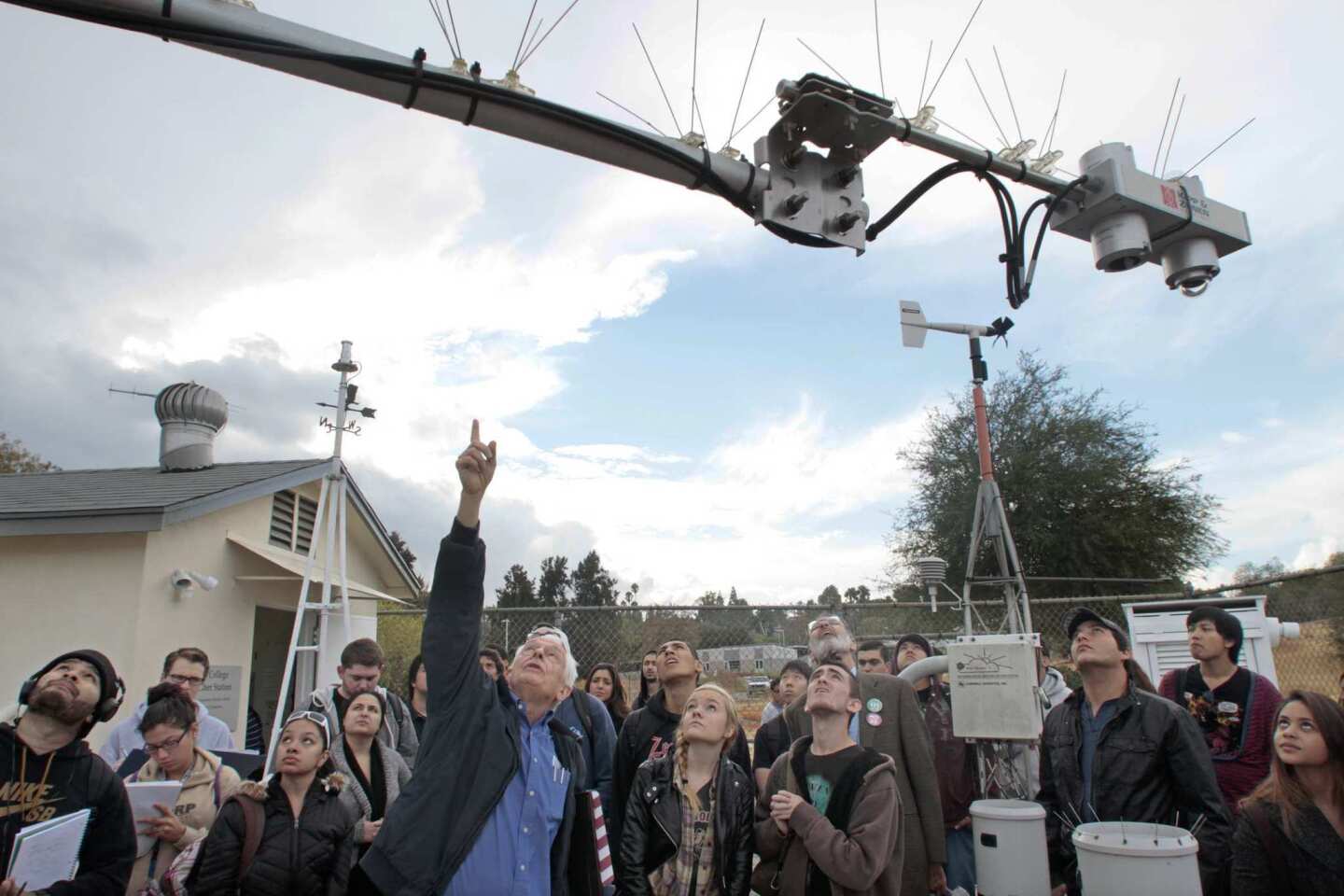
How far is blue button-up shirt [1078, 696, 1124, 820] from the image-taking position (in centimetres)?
377

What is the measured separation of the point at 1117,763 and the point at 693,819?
199cm

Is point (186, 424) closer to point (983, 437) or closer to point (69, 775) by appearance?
point (69, 775)

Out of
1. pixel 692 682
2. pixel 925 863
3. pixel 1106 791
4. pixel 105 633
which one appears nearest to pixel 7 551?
pixel 105 633

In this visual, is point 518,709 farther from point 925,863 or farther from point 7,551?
point 7,551

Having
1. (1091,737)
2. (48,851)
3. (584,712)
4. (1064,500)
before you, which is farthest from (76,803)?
(1064,500)

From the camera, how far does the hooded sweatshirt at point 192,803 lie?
382cm

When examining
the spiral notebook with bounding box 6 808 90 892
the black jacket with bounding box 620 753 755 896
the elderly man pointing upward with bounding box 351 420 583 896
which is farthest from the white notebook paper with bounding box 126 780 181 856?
the black jacket with bounding box 620 753 755 896

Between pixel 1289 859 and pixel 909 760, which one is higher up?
pixel 909 760

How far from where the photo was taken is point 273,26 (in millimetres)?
2154

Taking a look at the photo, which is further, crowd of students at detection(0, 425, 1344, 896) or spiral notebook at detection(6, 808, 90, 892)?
spiral notebook at detection(6, 808, 90, 892)

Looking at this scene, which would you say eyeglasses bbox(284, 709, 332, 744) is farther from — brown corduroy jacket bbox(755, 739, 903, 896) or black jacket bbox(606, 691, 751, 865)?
brown corduroy jacket bbox(755, 739, 903, 896)

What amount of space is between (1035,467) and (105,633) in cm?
2108

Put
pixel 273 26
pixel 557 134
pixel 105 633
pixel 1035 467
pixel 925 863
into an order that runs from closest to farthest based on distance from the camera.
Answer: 1. pixel 273 26
2. pixel 557 134
3. pixel 925 863
4. pixel 105 633
5. pixel 1035 467

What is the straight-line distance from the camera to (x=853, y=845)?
335cm
